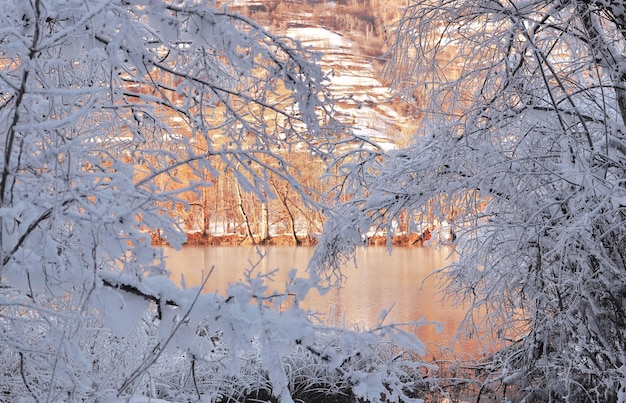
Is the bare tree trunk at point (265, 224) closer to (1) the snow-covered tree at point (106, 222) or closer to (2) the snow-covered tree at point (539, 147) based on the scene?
(2) the snow-covered tree at point (539, 147)

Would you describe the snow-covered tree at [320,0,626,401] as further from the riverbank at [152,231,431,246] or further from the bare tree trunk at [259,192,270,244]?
the bare tree trunk at [259,192,270,244]

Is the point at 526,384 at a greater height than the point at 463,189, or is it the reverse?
the point at 463,189

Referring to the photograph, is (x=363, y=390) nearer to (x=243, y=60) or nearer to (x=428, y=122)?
(x=243, y=60)

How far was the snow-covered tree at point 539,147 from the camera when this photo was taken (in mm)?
3865

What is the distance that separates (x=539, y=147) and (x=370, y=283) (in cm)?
1245

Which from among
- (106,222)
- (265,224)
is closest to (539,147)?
(106,222)

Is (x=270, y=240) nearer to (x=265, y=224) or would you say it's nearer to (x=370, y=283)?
(x=265, y=224)

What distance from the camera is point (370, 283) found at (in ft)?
55.1

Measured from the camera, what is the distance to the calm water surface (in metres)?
11.7

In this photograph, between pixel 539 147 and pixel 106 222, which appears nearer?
pixel 106 222

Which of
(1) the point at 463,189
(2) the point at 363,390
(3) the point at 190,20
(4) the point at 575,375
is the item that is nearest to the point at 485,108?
(1) the point at 463,189

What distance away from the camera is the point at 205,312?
5.31 ft

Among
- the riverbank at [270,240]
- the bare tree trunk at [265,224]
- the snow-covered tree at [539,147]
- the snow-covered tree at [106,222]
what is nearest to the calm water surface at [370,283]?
the riverbank at [270,240]

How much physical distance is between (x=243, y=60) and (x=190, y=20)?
19cm
